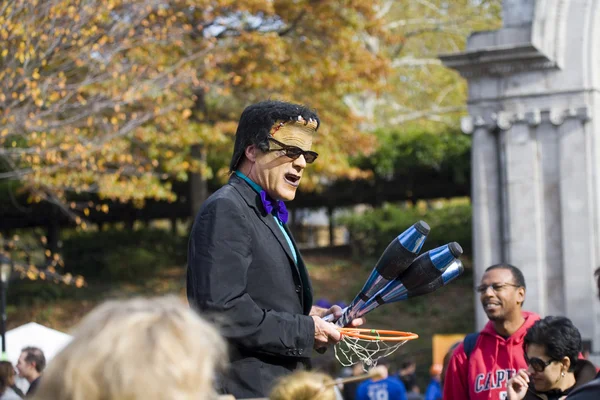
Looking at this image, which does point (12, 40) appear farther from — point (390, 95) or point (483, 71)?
point (390, 95)

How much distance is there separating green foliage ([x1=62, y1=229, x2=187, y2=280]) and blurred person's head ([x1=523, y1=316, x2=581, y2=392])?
55.0 ft

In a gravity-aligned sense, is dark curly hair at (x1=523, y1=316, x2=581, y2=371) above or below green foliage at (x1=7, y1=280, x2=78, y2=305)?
above

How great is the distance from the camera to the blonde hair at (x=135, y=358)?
201cm

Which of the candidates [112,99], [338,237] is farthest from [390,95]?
[112,99]

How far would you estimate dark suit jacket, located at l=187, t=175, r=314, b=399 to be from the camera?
13.5 ft

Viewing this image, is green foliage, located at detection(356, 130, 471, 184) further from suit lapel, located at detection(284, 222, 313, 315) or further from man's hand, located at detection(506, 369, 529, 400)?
suit lapel, located at detection(284, 222, 313, 315)

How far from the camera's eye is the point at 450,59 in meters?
12.6

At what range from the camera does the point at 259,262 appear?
4340 mm

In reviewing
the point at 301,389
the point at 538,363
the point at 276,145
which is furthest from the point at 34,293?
the point at 301,389

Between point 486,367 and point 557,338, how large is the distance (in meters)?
0.78

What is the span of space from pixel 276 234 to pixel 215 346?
232cm

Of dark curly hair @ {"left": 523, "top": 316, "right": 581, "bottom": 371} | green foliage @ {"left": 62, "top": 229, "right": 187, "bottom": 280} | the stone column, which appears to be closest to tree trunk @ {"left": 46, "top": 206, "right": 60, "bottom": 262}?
green foliage @ {"left": 62, "top": 229, "right": 187, "bottom": 280}

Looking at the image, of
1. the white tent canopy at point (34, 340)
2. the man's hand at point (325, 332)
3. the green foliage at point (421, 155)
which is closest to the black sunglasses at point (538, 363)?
the man's hand at point (325, 332)

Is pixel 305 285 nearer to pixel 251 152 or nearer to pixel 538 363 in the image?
pixel 251 152
